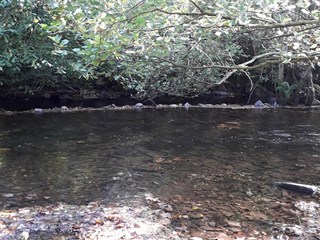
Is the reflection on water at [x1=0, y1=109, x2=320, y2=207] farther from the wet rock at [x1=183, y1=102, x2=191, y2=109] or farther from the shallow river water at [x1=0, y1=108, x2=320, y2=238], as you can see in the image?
the wet rock at [x1=183, y1=102, x2=191, y2=109]

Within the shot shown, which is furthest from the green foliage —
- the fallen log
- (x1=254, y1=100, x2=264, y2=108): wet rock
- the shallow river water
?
the fallen log

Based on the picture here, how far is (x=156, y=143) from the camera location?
411 inches

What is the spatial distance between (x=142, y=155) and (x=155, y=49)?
12.0 feet

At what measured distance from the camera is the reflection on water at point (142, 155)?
6809 millimetres

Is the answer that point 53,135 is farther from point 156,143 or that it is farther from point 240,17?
point 240,17

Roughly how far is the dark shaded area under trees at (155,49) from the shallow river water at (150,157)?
4.76 ft

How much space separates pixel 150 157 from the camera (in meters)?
8.95

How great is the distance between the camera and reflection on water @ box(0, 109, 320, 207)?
6809mm

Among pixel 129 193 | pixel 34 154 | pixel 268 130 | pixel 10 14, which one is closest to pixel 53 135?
pixel 34 154

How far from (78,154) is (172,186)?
2.94m

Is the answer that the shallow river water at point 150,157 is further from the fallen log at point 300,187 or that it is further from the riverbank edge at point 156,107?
the riverbank edge at point 156,107

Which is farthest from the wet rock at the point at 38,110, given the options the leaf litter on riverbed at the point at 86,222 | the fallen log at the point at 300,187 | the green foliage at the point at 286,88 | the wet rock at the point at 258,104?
→ the fallen log at the point at 300,187

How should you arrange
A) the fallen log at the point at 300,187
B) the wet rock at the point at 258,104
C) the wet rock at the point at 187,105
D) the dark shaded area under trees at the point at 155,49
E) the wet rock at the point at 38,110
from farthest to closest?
the wet rock at the point at 258,104
the wet rock at the point at 187,105
the wet rock at the point at 38,110
the fallen log at the point at 300,187
the dark shaded area under trees at the point at 155,49

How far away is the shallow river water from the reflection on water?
17mm
